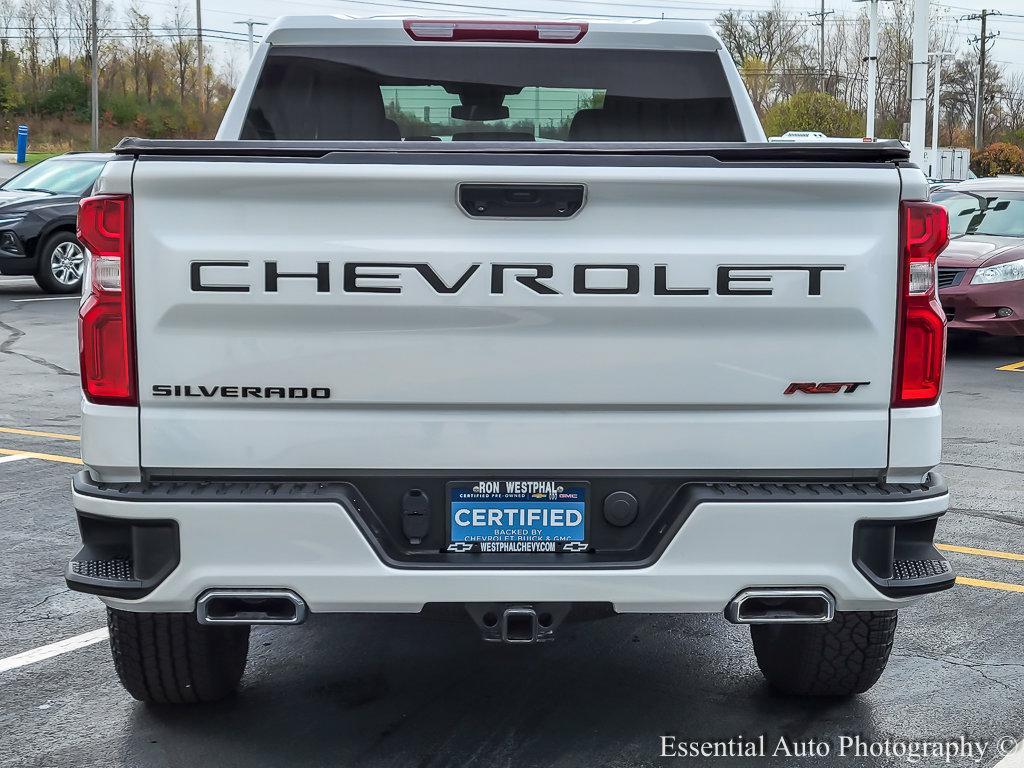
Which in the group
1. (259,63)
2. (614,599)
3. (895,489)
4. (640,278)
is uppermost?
(259,63)

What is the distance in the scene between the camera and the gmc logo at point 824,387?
10.9 ft

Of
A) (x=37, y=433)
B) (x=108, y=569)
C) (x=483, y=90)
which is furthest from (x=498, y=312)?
(x=37, y=433)

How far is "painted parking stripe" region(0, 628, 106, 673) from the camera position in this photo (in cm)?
452

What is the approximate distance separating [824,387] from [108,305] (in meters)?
1.82

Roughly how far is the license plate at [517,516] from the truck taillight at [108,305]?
877 millimetres

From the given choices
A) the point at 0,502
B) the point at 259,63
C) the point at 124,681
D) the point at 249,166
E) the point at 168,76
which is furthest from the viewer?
the point at 168,76

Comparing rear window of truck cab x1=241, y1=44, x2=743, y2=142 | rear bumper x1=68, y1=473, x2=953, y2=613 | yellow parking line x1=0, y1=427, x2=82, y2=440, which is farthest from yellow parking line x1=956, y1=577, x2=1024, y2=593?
yellow parking line x1=0, y1=427, x2=82, y2=440

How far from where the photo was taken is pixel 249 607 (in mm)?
3381

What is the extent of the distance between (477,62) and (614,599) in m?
2.89

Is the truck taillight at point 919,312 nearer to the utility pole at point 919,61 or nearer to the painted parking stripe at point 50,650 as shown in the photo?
the painted parking stripe at point 50,650

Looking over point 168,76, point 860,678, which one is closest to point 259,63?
point 860,678

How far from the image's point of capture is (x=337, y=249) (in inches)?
127

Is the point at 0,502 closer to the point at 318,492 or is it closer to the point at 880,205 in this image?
the point at 318,492

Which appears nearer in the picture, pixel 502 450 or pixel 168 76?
pixel 502 450
